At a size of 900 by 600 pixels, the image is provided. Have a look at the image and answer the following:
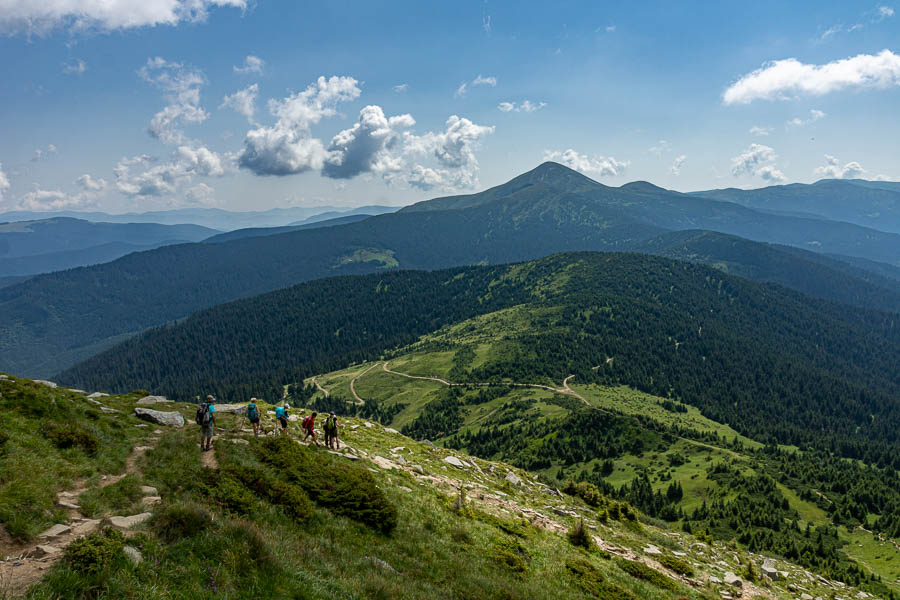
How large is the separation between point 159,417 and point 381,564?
21456mm

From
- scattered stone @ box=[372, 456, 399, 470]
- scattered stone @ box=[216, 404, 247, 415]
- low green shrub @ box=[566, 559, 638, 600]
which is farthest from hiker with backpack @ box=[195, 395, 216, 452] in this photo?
low green shrub @ box=[566, 559, 638, 600]

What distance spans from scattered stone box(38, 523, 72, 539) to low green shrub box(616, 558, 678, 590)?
29.5 meters

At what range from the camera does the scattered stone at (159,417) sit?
1191 inches

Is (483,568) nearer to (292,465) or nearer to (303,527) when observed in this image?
(303,527)

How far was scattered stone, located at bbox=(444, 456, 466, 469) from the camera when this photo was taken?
44219mm

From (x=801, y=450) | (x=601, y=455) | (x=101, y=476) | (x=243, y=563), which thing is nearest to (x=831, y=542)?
(x=601, y=455)

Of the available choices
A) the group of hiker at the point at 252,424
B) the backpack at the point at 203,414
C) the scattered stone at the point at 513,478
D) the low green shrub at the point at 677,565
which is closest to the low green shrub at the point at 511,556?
the low green shrub at the point at 677,565

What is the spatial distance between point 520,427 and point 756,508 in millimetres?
69002

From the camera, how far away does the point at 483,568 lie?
21.7 meters

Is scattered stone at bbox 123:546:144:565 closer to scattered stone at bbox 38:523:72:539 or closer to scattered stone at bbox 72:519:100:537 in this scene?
scattered stone at bbox 72:519:100:537

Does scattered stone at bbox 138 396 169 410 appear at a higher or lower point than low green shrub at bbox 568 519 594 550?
higher

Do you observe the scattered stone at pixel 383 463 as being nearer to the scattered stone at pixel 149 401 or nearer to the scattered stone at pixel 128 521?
the scattered stone at pixel 149 401

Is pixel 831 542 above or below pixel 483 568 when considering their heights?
below

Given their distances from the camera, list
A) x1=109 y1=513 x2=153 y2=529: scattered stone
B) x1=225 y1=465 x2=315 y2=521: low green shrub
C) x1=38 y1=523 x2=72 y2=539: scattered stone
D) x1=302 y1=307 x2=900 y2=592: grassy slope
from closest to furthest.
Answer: x1=38 y1=523 x2=72 y2=539: scattered stone
x1=109 y1=513 x2=153 y2=529: scattered stone
x1=225 y1=465 x2=315 y2=521: low green shrub
x1=302 y1=307 x2=900 y2=592: grassy slope
